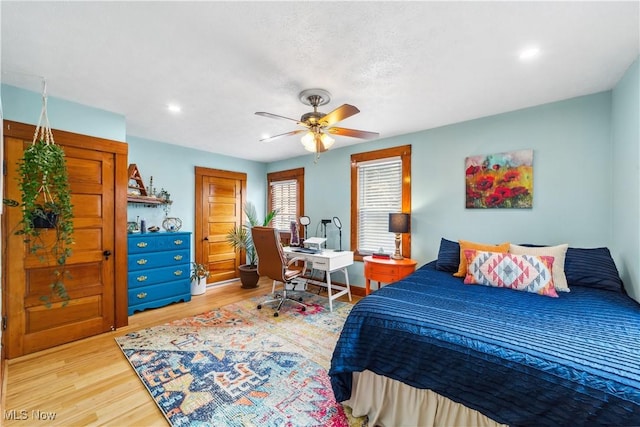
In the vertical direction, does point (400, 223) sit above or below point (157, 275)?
above

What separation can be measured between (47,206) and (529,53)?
13.3 ft

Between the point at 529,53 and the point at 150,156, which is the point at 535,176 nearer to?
the point at 529,53

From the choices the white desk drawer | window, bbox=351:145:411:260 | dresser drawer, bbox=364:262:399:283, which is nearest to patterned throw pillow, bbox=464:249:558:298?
dresser drawer, bbox=364:262:399:283

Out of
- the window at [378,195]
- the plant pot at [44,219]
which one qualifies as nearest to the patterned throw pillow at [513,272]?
the window at [378,195]

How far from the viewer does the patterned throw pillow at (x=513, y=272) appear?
2.07m

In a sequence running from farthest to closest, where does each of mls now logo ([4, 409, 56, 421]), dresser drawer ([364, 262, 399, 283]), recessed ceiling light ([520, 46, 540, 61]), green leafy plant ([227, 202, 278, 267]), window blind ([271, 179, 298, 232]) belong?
window blind ([271, 179, 298, 232])
green leafy plant ([227, 202, 278, 267])
dresser drawer ([364, 262, 399, 283])
recessed ceiling light ([520, 46, 540, 61])
mls now logo ([4, 409, 56, 421])

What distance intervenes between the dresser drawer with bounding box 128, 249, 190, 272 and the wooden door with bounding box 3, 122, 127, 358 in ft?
1.51

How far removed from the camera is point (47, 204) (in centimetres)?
227

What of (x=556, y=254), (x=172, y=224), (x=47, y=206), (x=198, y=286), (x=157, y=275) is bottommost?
(x=198, y=286)

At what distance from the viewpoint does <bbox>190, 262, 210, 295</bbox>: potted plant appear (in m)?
4.14

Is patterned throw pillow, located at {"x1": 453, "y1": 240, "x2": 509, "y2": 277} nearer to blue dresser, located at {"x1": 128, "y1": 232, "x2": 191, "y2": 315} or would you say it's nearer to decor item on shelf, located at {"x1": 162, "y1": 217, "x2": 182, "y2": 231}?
blue dresser, located at {"x1": 128, "y1": 232, "x2": 191, "y2": 315}

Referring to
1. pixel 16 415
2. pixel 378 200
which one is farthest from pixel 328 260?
pixel 16 415

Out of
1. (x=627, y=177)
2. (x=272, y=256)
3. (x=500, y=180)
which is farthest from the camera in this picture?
(x=272, y=256)

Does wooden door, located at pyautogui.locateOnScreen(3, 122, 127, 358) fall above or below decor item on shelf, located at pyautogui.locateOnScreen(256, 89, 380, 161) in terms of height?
below
